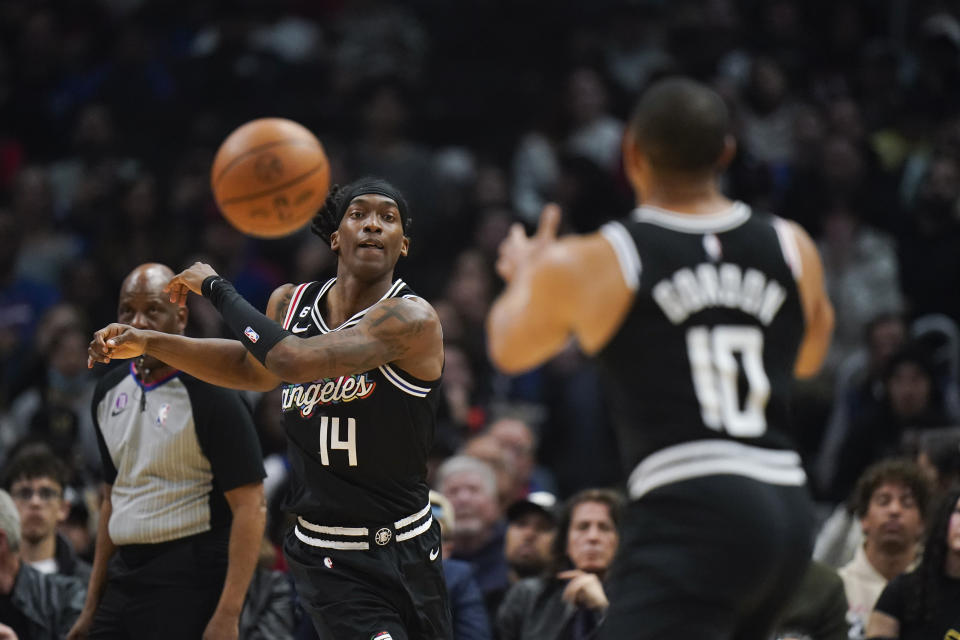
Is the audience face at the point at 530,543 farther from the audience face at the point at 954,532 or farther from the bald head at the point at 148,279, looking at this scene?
the bald head at the point at 148,279

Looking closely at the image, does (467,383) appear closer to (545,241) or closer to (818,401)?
(818,401)

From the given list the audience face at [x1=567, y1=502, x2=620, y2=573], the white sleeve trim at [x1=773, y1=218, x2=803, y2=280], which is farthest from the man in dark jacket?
the white sleeve trim at [x1=773, y1=218, x2=803, y2=280]

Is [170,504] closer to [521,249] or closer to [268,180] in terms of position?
[268,180]

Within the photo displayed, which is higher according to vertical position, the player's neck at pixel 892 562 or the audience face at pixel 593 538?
the audience face at pixel 593 538

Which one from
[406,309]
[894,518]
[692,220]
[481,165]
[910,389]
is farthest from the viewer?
[481,165]

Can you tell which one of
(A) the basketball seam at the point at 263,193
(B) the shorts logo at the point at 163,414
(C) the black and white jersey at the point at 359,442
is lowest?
(C) the black and white jersey at the point at 359,442

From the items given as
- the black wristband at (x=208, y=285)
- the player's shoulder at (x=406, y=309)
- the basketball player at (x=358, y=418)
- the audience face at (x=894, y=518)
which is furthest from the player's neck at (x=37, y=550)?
the audience face at (x=894, y=518)

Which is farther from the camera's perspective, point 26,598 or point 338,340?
point 26,598

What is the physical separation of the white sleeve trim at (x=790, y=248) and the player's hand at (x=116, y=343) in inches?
96.2

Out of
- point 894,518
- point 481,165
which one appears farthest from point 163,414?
point 481,165

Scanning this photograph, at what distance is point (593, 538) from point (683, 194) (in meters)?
3.44

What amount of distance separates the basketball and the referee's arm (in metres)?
1.67

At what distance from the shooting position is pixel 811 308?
396 cm

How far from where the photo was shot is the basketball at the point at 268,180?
6.71 m
